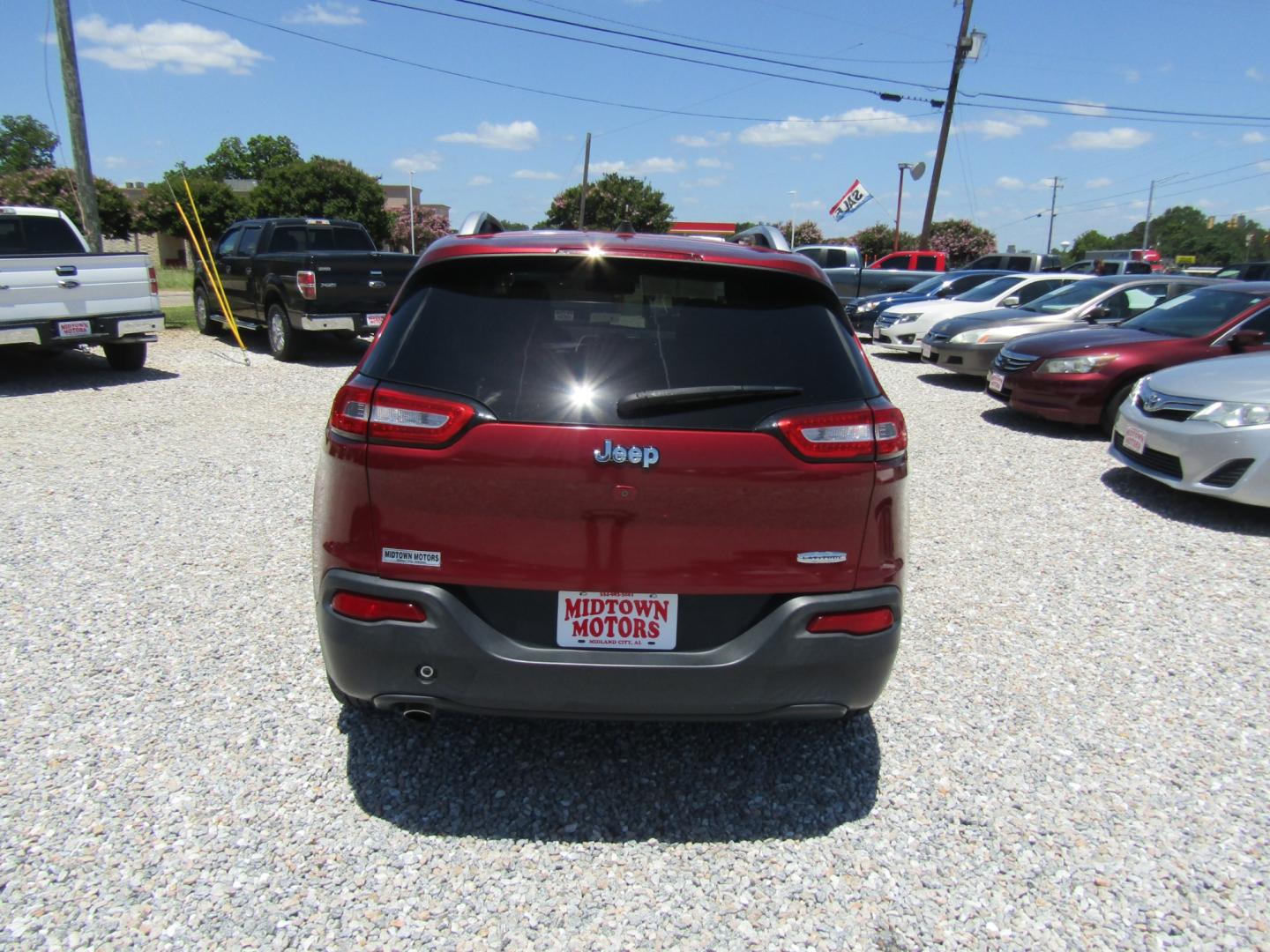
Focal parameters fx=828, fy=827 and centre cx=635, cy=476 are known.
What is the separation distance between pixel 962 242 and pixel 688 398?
2016 inches

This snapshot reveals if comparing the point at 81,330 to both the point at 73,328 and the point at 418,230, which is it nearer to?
the point at 73,328

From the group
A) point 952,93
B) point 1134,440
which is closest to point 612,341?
point 1134,440

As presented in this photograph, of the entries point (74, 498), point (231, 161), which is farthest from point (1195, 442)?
point (231, 161)

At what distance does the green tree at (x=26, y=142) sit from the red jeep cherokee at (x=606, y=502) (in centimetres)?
10362

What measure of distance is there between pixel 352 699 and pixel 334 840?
42cm

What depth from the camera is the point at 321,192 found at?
58094 millimetres

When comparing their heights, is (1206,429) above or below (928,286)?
below

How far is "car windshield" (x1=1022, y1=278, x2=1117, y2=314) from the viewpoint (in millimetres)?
11758

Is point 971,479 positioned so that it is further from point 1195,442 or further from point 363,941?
point 363,941

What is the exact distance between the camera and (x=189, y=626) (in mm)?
3777

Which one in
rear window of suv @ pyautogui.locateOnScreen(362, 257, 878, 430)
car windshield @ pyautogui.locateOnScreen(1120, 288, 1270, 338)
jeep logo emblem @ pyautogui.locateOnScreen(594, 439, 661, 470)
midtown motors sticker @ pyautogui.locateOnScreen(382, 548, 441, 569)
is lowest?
midtown motors sticker @ pyautogui.locateOnScreen(382, 548, 441, 569)

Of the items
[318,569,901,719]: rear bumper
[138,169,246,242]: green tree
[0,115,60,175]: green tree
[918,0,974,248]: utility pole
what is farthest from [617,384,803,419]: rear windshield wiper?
[0,115,60,175]: green tree

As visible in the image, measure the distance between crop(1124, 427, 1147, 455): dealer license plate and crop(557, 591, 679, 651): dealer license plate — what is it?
5392mm

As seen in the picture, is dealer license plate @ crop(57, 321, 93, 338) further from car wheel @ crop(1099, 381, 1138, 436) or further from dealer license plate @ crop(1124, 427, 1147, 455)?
car wheel @ crop(1099, 381, 1138, 436)
